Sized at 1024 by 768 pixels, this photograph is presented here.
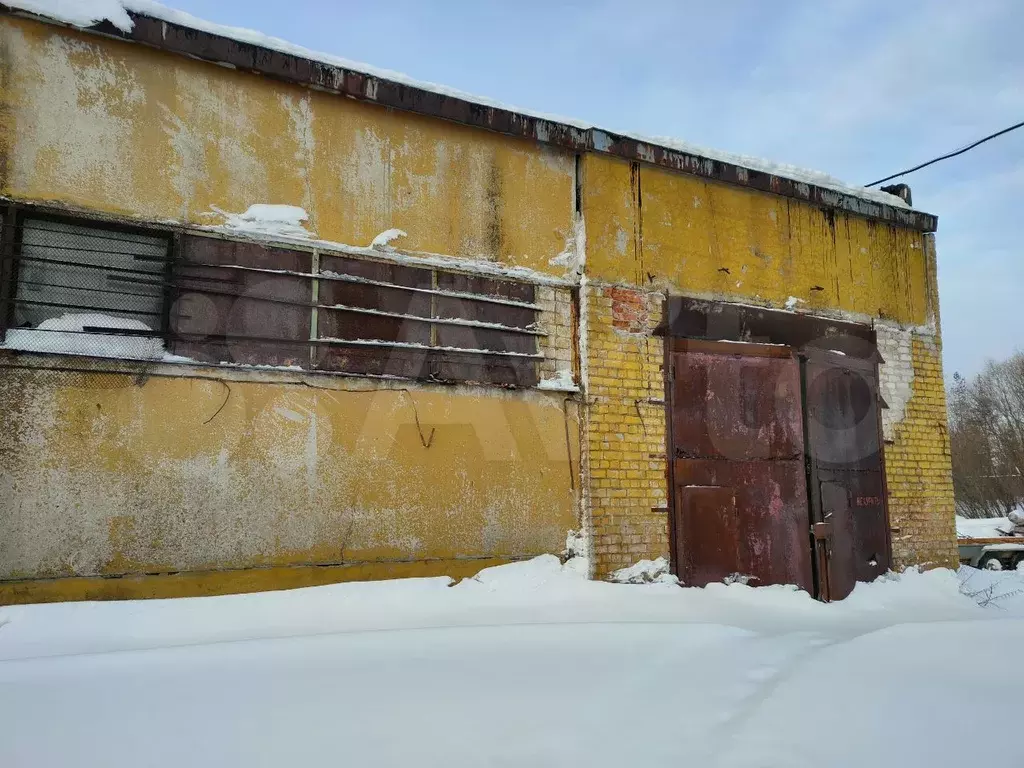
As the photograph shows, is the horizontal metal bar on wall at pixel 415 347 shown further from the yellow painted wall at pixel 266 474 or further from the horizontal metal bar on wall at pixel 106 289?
the horizontal metal bar on wall at pixel 106 289

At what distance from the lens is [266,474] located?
4.73m

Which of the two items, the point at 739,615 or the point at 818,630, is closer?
the point at 818,630

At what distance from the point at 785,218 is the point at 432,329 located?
3896 millimetres

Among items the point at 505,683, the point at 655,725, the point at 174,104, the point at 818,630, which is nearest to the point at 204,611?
the point at 505,683

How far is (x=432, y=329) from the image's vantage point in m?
5.45

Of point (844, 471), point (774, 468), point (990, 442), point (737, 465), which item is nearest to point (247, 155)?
point (737, 465)

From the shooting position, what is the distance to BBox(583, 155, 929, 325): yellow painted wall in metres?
6.21

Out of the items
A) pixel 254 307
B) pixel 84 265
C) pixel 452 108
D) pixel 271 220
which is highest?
pixel 452 108

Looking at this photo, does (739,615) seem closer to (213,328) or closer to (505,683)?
(505,683)

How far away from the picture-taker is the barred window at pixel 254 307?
14.5ft

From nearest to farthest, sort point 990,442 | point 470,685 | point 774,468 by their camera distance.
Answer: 1. point 470,685
2. point 774,468
3. point 990,442

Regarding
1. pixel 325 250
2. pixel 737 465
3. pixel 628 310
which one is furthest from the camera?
pixel 737 465

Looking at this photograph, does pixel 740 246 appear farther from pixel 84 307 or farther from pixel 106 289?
pixel 84 307

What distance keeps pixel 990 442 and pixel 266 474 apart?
1663 inches
